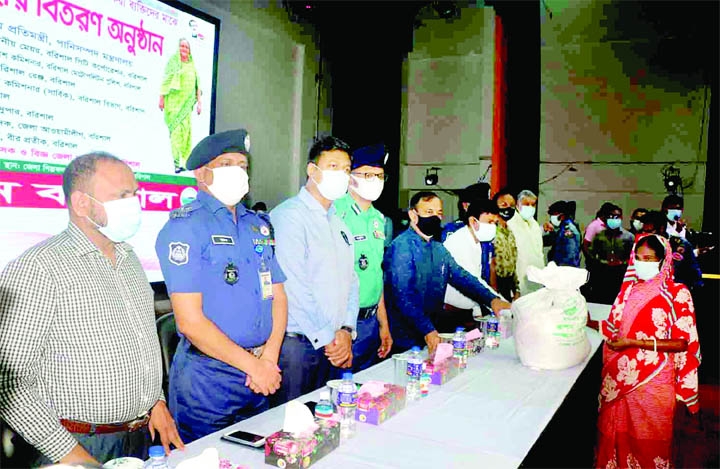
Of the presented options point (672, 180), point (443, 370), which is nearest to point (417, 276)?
point (443, 370)

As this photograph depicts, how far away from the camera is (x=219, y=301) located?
1801 millimetres

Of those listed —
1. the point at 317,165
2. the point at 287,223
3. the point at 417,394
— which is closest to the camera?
the point at 417,394

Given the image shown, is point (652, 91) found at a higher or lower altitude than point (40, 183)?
higher

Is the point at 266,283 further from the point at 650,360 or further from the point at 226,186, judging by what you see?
the point at 650,360

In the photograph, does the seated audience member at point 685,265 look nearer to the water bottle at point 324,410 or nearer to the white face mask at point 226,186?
the white face mask at point 226,186

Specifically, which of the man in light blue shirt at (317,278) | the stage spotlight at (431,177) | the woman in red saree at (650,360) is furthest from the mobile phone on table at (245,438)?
the stage spotlight at (431,177)

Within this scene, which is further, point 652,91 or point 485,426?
point 652,91

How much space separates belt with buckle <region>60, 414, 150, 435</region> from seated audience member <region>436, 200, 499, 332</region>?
2.12m

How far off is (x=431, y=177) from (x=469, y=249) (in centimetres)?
576

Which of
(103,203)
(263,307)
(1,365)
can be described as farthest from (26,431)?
(263,307)

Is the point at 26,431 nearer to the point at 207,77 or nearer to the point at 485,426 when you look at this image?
the point at 485,426

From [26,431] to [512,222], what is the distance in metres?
4.18

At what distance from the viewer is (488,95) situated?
360 inches

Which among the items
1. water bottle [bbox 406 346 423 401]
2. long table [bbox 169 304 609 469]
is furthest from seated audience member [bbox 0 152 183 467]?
water bottle [bbox 406 346 423 401]
